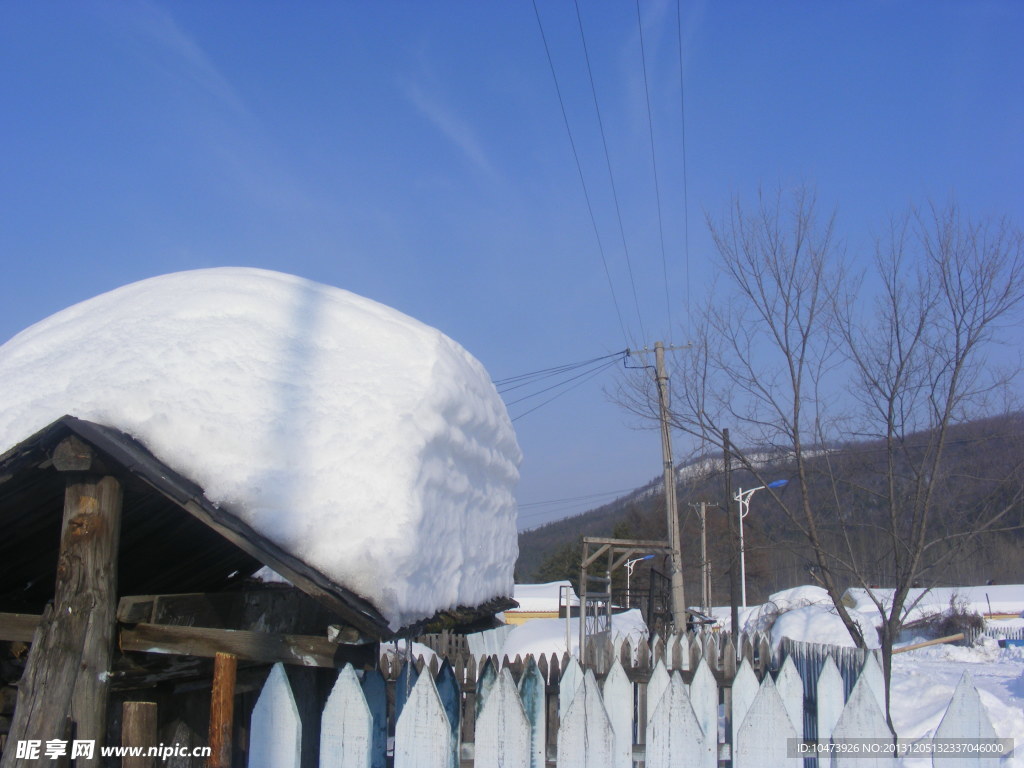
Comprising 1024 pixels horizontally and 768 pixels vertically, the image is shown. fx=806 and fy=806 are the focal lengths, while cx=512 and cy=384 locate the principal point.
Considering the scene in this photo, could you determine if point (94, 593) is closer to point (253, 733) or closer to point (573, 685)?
point (253, 733)

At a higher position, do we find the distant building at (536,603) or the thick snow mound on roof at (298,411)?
the thick snow mound on roof at (298,411)

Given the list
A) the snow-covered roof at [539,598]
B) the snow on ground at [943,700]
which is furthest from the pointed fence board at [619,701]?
the snow-covered roof at [539,598]

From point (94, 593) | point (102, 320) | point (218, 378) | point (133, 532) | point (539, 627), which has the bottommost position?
point (539, 627)

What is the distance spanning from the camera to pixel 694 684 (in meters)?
4.13

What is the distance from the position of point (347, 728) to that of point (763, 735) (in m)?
1.57

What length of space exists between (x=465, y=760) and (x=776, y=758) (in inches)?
67.4

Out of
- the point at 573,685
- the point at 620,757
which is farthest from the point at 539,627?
the point at 620,757

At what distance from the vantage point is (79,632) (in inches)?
118

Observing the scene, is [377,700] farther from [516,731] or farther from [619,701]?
[619,701]

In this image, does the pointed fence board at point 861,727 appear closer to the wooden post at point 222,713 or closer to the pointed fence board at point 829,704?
the pointed fence board at point 829,704

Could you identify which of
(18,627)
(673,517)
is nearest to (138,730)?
(18,627)

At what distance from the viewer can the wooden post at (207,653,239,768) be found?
2727 mm

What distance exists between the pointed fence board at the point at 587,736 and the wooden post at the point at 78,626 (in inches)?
68.3

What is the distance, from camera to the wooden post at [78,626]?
2.91 metres
